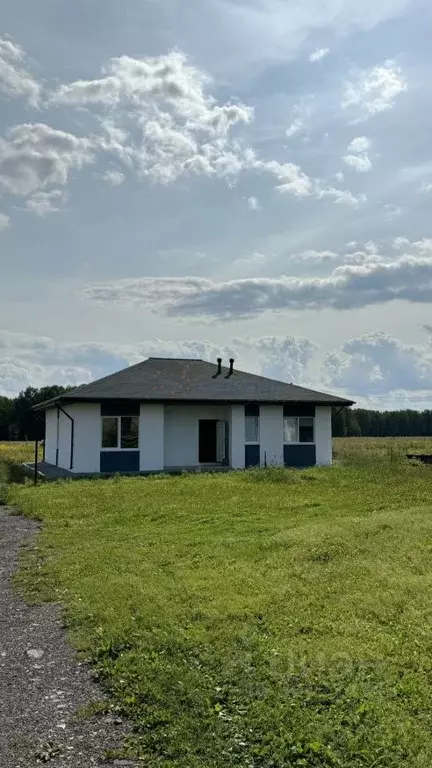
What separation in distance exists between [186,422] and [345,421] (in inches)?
2078

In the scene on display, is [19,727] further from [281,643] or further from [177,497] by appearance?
[177,497]

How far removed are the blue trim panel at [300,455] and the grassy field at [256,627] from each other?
13.3 meters

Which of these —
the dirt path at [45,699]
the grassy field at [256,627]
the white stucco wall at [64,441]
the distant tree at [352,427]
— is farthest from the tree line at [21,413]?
the dirt path at [45,699]

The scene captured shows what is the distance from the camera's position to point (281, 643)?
5.70 meters

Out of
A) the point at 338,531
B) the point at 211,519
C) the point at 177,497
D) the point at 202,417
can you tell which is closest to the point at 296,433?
the point at 202,417

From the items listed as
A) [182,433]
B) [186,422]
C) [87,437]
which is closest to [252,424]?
[186,422]

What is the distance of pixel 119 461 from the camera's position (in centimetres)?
2467

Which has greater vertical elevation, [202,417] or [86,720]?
[202,417]

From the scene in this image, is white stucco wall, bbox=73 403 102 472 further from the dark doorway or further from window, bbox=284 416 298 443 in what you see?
window, bbox=284 416 298 443

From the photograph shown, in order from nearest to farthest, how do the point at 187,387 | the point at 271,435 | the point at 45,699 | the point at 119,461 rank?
the point at 45,699, the point at 119,461, the point at 187,387, the point at 271,435

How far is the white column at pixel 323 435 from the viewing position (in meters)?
27.4

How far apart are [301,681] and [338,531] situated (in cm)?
567

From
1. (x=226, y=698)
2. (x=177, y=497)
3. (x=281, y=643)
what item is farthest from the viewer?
(x=177, y=497)

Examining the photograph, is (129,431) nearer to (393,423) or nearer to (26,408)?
(26,408)
